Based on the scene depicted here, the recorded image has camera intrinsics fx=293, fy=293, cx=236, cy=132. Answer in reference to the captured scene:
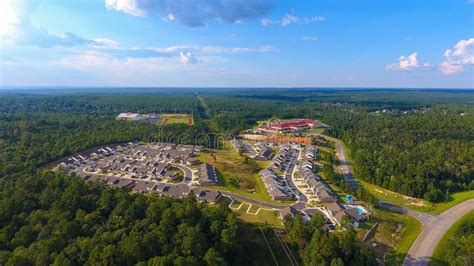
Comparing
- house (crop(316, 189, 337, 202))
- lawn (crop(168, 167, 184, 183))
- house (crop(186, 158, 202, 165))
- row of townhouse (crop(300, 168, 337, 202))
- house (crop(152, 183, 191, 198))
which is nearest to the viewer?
house (crop(316, 189, 337, 202))

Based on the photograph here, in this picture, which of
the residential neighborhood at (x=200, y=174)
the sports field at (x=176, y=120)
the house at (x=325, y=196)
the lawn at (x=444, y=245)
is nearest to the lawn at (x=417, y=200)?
the lawn at (x=444, y=245)

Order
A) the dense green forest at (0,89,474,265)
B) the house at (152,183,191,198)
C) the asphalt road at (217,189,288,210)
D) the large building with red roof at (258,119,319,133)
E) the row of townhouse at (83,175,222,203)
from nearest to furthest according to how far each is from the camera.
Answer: the dense green forest at (0,89,474,265)
the asphalt road at (217,189,288,210)
the row of townhouse at (83,175,222,203)
the house at (152,183,191,198)
the large building with red roof at (258,119,319,133)

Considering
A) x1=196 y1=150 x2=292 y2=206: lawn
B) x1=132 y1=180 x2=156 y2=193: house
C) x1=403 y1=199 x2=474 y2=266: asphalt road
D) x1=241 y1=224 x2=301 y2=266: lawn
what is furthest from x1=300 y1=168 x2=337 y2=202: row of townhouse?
x1=132 y1=180 x2=156 y2=193: house

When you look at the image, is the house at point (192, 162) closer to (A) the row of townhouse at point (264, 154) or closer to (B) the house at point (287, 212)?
(A) the row of townhouse at point (264, 154)

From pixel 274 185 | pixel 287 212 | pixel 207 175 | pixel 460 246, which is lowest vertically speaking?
pixel 460 246

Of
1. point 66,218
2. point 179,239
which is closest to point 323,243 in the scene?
point 179,239

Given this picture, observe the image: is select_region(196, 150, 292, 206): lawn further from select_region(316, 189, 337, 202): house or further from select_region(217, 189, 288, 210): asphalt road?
select_region(316, 189, 337, 202): house

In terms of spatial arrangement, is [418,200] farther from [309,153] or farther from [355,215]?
[309,153]

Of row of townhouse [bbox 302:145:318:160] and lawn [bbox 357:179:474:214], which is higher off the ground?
row of townhouse [bbox 302:145:318:160]

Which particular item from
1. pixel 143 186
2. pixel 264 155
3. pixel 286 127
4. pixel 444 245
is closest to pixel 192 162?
pixel 143 186
